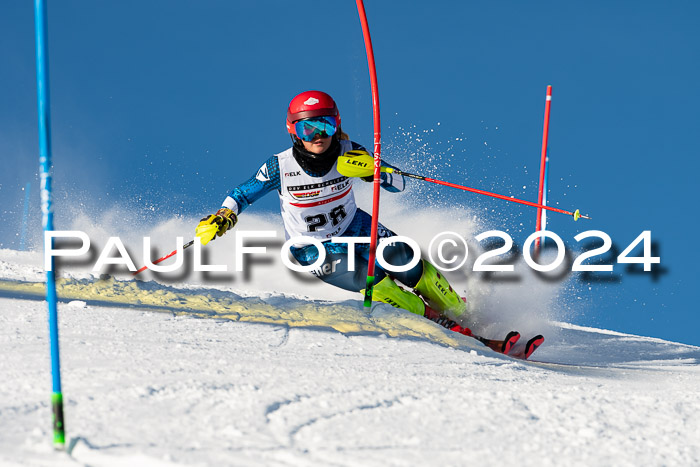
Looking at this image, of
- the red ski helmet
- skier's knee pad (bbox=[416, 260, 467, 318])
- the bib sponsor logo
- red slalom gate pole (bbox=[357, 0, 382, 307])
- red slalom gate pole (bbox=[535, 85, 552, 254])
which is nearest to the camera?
red slalom gate pole (bbox=[357, 0, 382, 307])

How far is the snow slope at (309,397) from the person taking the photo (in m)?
1.88

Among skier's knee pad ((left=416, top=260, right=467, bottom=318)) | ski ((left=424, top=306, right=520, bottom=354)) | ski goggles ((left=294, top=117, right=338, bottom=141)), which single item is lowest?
ski ((left=424, top=306, right=520, bottom=354))

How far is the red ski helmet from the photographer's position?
15.0 ft

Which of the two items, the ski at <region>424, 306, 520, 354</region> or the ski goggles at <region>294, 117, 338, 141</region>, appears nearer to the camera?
the ski goggles at <region>294, 117, 338, 141</region>

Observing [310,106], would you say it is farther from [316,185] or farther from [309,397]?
[309,397]

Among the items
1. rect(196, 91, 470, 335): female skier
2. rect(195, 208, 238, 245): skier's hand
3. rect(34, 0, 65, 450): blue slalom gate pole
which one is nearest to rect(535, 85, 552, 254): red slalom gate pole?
rect(196, 91, 470, 335): female skier

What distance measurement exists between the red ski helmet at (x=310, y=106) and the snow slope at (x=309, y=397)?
1.39 metres

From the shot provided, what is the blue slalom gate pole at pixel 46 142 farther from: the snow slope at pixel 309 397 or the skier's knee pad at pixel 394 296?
the skier's knee pad at pixel 394 296

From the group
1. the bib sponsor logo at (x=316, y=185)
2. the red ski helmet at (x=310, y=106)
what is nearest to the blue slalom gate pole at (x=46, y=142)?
the red ski helmet at (x=310, y=106)

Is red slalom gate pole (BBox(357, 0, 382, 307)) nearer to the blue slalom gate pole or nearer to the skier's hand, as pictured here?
the skier's hand

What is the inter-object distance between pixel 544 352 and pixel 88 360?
396 cm

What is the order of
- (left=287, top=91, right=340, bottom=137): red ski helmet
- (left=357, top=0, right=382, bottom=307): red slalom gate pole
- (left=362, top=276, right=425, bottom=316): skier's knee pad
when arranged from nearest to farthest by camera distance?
(left=357, top=0, right=382, bottom=307): red slalom gate pole, (left=287, top=91, right=340, bottom=137): red ski helmet, (left=362, top=276, right=425, bottom=316): skier's knee pad

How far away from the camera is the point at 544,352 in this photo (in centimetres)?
565

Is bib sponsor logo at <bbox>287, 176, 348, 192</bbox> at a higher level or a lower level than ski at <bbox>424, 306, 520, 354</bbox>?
higher
